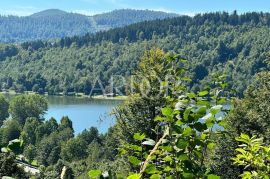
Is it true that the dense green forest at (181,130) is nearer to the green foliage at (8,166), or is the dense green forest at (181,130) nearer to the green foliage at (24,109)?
the green foliage at (8,166)

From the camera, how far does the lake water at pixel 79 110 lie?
354 feet

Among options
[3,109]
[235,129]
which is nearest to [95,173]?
[235,129]

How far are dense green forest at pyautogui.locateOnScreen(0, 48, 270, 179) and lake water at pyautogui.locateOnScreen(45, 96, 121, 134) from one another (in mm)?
46814

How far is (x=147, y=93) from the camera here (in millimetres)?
16000

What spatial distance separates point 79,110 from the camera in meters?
134

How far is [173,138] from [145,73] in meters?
14.2

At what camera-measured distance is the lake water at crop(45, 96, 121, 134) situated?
108 metres

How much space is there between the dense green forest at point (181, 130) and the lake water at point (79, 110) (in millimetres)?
46814

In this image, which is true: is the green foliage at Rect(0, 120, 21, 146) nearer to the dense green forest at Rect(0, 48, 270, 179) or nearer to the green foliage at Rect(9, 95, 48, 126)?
the green foliage at Rect(9, 95, 48, 126)

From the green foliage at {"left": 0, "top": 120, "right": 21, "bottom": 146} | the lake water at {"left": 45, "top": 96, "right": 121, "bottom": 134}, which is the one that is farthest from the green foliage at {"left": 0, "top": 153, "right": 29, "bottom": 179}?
the lake water at {"left": 45, "top": 96, "right": 121, "bottom": 134}

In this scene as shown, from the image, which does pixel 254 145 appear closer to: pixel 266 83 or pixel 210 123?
pixel 210 123

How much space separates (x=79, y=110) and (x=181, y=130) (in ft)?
435

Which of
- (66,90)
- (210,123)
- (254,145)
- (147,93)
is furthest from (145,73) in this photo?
(66,90)

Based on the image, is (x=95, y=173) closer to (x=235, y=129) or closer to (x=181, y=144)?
(x=181, y=144)
